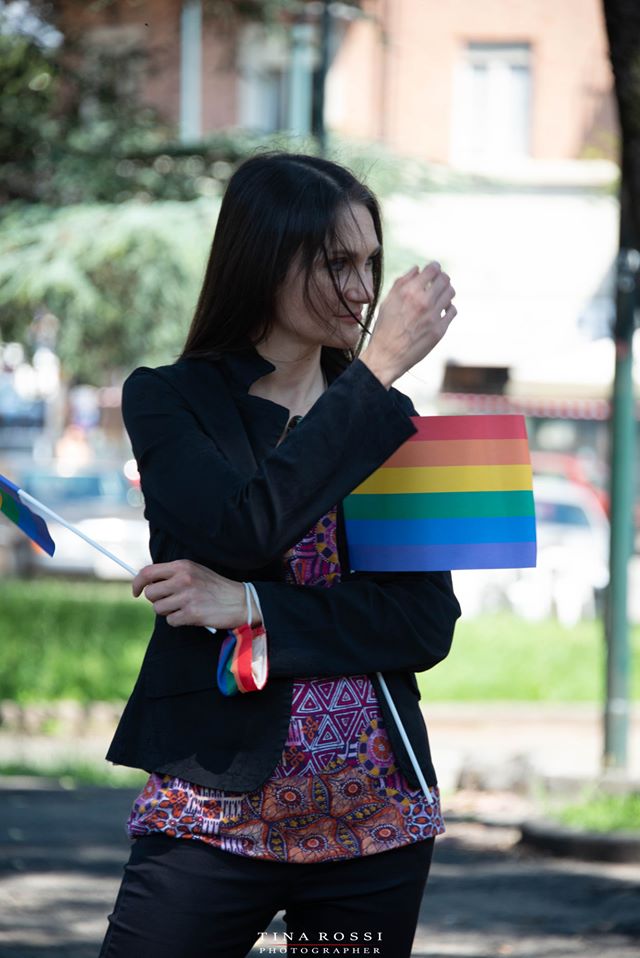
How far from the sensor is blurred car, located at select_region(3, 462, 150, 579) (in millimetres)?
21719

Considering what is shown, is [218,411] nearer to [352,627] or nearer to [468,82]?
[352,627]

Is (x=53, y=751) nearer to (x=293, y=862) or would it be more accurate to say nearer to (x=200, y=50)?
(x=293, y=862)

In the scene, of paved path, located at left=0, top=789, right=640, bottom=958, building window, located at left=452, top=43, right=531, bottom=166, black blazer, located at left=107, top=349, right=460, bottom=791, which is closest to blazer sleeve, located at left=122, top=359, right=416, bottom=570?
black blazer, located at left=107, top=349, right=460, bottom=791

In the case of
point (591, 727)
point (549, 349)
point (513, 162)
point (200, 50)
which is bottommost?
point (591, 727)

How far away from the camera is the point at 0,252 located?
12.4m

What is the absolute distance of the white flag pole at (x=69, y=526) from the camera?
2.26 metres

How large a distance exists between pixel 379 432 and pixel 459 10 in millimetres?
24890

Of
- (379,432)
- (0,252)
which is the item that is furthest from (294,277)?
(0,252)

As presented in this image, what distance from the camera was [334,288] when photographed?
225cm

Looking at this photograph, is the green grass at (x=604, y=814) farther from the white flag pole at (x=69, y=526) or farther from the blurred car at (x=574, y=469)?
the blurred car at (x=574, y=469)

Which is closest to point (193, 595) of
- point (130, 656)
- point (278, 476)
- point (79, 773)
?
point (278, 476)

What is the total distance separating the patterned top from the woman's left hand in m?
0.13

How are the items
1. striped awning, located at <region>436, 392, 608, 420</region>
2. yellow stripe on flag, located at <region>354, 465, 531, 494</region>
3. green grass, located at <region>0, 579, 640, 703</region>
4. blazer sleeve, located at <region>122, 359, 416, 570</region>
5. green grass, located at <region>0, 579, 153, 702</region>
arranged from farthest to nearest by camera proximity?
striped awning, located at <region>436, 392, 608, 420</region>
green grass, located at <region>0, 579, 640, 703</region>
green grass, located at <region>0, 579, 153, 702</region>
yellow stripe on flag, located at <region>354, 465, 531, 494</region>
blazer sleeve, located at <region>122, 359, 416, 570</region>

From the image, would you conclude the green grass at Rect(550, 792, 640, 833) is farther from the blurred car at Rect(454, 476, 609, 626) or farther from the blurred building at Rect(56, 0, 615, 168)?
the blurred building at Rect(56, 0, 615, 168)
